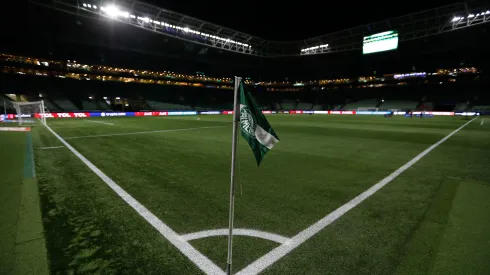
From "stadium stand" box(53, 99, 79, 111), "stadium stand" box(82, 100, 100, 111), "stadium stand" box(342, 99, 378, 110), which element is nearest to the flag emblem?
"stadium stand" box(53, 99, 79, 111)

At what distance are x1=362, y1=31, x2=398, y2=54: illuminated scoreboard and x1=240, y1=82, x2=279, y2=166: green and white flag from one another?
3699cm

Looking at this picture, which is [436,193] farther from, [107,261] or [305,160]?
[107,261]

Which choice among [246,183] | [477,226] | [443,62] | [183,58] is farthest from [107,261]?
[443,62]

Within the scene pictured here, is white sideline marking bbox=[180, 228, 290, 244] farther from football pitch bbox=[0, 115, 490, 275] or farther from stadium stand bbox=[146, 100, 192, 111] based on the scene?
stadium stand bbox=[146, 100, 192, 111]

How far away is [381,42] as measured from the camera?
32.5m

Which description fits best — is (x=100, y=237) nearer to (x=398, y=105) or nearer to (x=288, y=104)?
(x=398, y=105)

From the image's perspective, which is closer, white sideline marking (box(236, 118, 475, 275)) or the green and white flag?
white sideline marking (box(236, 118, 475, 275))

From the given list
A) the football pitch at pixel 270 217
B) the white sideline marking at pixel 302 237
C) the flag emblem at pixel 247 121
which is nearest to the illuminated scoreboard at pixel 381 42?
the football pitch at pixel 270 217

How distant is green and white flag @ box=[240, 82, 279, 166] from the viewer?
2.60m

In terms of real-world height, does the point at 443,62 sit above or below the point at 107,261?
above

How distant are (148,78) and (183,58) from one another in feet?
36.4

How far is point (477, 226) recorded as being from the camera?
→ 3.12m

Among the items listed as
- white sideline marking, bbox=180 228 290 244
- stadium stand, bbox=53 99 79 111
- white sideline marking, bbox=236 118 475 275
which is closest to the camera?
white sideline marking, bbox=236 118 475 275

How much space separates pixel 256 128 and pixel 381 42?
38.5m
